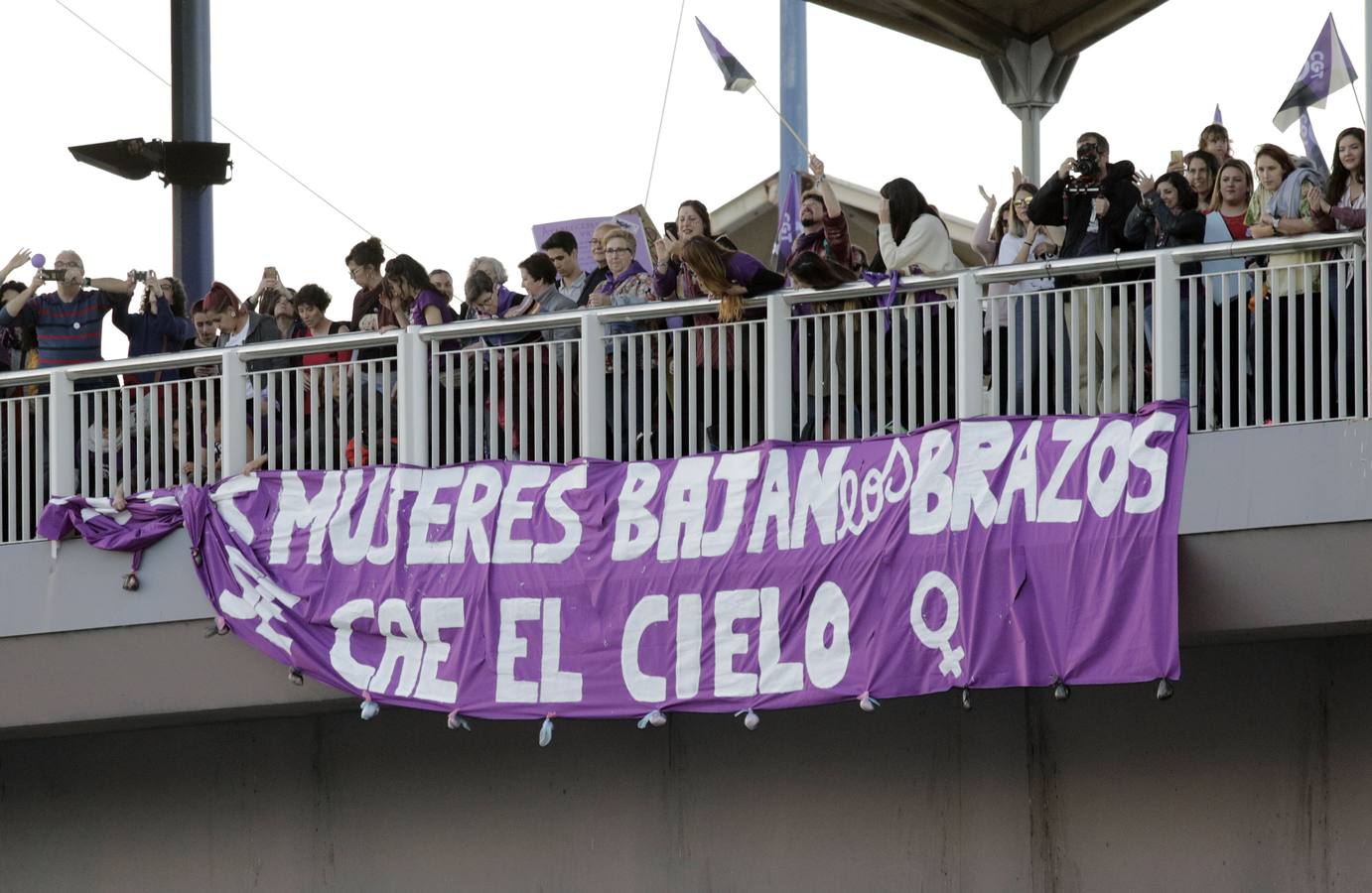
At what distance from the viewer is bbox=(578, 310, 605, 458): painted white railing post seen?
13.8 meters

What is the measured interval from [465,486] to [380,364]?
1.57 meters

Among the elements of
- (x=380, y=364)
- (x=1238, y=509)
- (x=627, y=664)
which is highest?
(x=380, y=364)

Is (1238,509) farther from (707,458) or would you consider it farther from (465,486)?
(465,486)

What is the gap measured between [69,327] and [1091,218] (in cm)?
689

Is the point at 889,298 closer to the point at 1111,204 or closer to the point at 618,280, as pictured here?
the point at 1111,204

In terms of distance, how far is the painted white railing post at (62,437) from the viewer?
1516 cm

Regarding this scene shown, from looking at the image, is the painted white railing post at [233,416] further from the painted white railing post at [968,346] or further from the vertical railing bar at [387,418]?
the painted white railing post at [968,346]

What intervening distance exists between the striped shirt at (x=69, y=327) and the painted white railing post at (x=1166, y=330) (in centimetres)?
727

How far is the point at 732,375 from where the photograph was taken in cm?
1376

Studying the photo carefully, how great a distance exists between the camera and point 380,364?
15.2 metres

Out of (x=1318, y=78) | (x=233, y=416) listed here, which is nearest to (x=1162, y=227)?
(x=1318, y=78)

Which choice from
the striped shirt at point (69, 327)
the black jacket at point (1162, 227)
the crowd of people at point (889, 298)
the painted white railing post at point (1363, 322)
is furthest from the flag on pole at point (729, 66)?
the painted white railing post at point (1363, 322)

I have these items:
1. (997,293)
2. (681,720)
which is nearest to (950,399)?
(997,293)

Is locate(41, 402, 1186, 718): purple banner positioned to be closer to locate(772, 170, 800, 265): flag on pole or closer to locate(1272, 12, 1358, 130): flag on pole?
locate(772, 170, 800, 265): flag on pole
